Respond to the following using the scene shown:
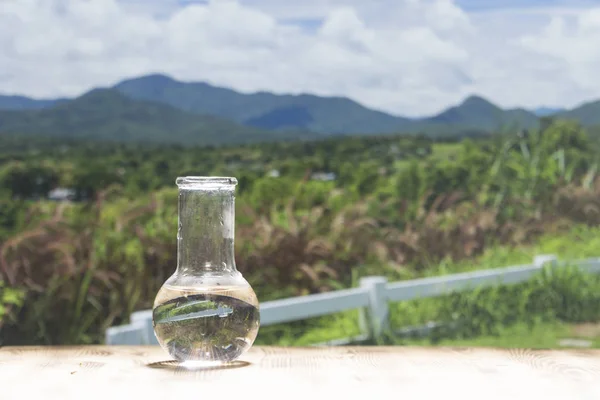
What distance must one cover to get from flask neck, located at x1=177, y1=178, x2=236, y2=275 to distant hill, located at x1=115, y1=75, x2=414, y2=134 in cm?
1382

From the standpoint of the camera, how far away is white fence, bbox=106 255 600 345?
13.3 feet

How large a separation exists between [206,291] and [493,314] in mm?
4297

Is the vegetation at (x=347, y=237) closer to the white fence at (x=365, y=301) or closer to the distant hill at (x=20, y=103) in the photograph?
the white fence at (x=365, y=301)

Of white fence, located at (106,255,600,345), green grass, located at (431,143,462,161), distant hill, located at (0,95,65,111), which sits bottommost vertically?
white fence, located at (106,255,600,345)

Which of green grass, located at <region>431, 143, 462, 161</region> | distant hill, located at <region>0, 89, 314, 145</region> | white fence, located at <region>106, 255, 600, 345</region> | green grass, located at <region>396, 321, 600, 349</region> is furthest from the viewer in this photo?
distant hill, located at <region>0, 89, 314, 145</region>

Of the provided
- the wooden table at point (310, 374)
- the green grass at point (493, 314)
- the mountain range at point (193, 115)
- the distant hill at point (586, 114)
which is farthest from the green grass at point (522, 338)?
the mountain range at point (193, 115)

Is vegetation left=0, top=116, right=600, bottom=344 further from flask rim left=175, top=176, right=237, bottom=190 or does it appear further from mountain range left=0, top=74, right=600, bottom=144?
mountain range left=0, top=74, right=600, bottom=144

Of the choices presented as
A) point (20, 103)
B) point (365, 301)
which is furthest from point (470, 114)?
point (365, 301)

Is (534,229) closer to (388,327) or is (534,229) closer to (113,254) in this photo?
(388,327)

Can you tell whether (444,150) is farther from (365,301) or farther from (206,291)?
(206,291)

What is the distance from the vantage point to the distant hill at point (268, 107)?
1691cm

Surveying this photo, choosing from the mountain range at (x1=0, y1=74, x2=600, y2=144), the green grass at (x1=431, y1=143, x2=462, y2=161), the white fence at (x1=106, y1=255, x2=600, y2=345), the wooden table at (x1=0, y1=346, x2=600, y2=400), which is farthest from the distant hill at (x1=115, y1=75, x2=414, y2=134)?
the wooden table at (x1=0, y1=346, x2=600, y2=400)

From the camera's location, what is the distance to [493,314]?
5.58m

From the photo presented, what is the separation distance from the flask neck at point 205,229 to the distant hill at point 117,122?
49.8ft
